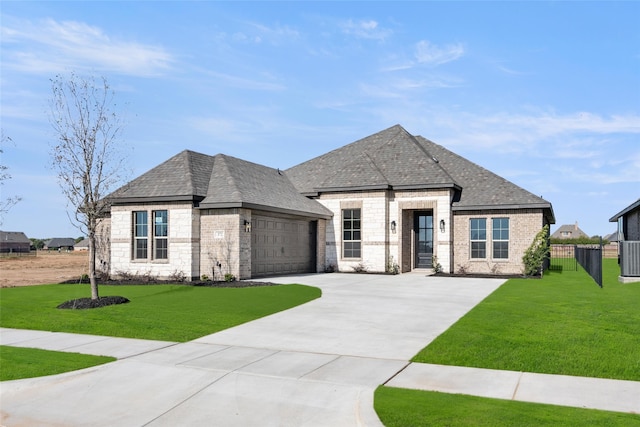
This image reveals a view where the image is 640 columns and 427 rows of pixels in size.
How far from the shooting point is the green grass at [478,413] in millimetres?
5781

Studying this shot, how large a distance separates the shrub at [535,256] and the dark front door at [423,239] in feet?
16.6

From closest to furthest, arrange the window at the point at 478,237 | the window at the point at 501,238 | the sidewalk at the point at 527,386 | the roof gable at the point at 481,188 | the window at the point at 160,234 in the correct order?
the sidewalk at the point at 527,386 → the window at the point at 160,234 → the roof gable at the point at 481,188 → the window at the point at 501,238 → the window at the point at 478,237

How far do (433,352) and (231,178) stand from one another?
16.3 m

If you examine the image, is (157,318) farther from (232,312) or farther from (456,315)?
(456,315)

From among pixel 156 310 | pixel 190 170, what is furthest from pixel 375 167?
pixel 156 310

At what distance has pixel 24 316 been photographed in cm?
1346

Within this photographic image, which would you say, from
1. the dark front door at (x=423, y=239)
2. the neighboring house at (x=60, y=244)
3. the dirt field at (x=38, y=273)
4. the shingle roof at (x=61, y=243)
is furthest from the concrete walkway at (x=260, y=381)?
the shingle roof at (x=61, y=243)

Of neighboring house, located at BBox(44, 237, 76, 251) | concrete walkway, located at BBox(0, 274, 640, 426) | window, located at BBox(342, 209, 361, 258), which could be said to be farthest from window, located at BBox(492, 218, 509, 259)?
neighboring house, located at BBox(44, 237, 76, 251)

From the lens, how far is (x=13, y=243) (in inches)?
4382

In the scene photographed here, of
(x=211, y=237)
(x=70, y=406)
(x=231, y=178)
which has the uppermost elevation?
(x=231, y=178)

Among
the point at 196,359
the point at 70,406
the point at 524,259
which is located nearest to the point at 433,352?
the point at 196,359

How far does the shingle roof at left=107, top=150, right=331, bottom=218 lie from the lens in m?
22.6

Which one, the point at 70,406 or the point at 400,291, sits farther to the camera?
the point at 400,291

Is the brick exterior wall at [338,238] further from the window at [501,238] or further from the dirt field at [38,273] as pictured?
the dirt field at [38,273]
